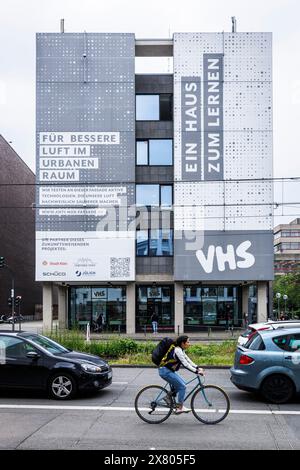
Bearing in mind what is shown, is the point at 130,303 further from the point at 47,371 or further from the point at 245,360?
the point at 245,360

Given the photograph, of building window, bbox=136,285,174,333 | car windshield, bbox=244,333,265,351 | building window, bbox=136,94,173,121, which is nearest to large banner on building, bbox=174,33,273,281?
building window, bbox=136,94,173,121

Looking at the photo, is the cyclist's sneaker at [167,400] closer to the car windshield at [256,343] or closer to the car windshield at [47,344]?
the car windshield at [256,343]

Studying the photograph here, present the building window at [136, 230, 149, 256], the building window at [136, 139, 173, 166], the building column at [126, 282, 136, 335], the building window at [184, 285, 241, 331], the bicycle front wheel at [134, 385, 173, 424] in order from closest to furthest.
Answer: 1. the bicycle front wheel at [134, 385, 173, 424]
2. the building window at [136, 230, 149, 256]
3. the building column at [126, 282, 136, 335]
4. the building window at [136, 139, 173, 166]
5. the building window at [184, 285, 241, 331]

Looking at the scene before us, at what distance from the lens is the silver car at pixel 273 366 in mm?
11266

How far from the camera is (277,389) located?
11.4 meters

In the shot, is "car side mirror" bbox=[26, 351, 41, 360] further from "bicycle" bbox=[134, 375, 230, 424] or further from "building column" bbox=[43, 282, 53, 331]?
"building column" bbox=[43, 282, 53, 331]

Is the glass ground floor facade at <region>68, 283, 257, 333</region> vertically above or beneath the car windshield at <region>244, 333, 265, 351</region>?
beneath

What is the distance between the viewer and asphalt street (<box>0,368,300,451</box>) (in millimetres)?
8367

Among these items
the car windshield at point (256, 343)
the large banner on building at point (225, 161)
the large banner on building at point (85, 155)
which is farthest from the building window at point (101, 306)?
the car windshield at point (256, 343)

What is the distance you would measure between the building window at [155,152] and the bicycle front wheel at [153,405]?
3042cm

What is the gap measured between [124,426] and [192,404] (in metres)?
1.20

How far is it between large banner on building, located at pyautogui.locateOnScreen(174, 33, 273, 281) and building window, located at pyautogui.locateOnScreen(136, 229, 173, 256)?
1010 mm
